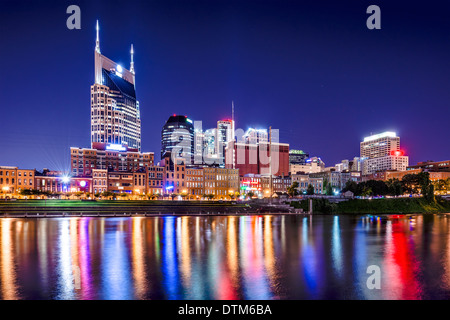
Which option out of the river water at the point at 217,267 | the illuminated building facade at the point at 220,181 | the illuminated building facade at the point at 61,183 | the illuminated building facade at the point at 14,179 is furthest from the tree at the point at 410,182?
the illuminated building facade at the point at 14,179

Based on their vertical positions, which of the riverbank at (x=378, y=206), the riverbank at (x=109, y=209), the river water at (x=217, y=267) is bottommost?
the riverbank at (x=378, y=206)

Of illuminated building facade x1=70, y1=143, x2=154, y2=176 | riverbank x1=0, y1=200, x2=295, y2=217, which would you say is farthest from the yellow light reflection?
illuminated building facade x1=70, y1=143, x2=154, y2=176

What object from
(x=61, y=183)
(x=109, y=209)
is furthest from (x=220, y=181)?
(x=109, y=209)

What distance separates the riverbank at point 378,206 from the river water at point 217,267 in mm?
59559

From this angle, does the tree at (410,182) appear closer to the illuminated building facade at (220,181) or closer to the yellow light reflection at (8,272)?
the illuminated building facade at (220,181)

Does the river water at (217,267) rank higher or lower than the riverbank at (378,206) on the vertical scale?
higher

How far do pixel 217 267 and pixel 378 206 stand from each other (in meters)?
99.5

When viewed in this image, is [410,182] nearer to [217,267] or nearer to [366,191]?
[366,191]

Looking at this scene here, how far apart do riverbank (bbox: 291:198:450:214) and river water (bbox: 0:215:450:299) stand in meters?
59.6

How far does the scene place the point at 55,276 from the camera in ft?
75.9

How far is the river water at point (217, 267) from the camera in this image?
787 inches

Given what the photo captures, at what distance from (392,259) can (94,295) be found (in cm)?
2488
